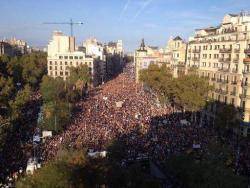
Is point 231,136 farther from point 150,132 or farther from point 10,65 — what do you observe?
point 10,65

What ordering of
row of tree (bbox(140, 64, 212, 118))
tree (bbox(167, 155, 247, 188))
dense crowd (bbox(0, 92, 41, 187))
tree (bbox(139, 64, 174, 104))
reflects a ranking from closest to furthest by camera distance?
tree (bbox(167, 155, 247, 188)) → dense crowd (bbox(0, 92, 41, 187)) → row of tree (bbox(140, 64, 212, 118)) → tree (bbox(139, 64, 174, 104))

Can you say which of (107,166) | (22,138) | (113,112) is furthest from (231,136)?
(107,166)

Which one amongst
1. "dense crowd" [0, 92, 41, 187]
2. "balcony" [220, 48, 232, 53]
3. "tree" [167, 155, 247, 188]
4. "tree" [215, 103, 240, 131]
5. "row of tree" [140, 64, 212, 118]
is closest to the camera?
"tree" [167, 155, 247, 188]

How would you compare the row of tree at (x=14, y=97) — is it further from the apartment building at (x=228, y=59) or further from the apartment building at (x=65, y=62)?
the apartment building at (x=228, y=59)

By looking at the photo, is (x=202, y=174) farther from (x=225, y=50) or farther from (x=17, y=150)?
(x=225, y=50)

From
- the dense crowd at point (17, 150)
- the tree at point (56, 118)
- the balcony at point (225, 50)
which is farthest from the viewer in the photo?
the balcony at point (225, 50)

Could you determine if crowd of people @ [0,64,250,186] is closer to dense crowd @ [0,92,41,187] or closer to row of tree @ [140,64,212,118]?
dense crowd @ [0,92,41,187]

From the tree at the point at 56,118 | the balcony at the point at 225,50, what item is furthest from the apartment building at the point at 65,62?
the balcony at the point at 225,50

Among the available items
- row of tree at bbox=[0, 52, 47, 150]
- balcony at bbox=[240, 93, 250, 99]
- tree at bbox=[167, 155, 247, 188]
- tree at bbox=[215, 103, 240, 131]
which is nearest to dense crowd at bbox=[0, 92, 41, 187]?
row of tree at bbox=[0, 52, 47, 150]
